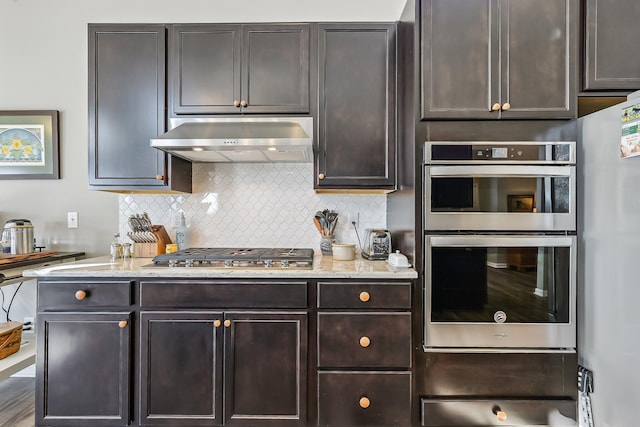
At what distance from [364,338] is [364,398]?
1.00ft

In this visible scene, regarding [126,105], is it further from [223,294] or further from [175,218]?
[223,294]

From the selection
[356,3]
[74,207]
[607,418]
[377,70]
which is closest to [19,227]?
[74,207]

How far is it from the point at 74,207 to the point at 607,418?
11.3ft

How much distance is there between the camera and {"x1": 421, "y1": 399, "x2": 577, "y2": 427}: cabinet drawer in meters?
1.56

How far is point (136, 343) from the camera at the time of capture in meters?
1.63

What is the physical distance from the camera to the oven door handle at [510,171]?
60.6 inches

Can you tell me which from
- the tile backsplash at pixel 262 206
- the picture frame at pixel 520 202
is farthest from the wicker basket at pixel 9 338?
the picture frame at pixel 520 202

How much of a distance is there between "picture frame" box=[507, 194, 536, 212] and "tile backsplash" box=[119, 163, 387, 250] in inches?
34.7

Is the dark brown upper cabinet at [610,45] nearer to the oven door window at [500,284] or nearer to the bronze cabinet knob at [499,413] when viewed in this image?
the oven door window at [500,284]

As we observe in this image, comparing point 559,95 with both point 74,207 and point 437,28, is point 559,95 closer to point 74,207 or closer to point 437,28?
point 437,28

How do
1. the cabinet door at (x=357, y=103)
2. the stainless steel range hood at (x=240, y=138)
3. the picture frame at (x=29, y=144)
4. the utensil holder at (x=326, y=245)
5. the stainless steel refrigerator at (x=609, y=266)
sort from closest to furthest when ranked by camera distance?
the stainless steel refrigerator at (x=609, y=266) → the stainless steel range hood at (x=240, y=138) → the cabinet door at (x=357, y=103) → the utensil holder at (x=326, y=245) → the picture frame at (x=29, y=144)

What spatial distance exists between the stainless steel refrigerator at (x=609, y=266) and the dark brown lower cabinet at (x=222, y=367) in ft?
4.59

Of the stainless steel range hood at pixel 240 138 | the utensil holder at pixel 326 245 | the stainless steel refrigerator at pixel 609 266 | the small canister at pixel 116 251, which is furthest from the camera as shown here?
the utensil holder at pixel 326 245

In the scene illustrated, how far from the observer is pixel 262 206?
231cm
